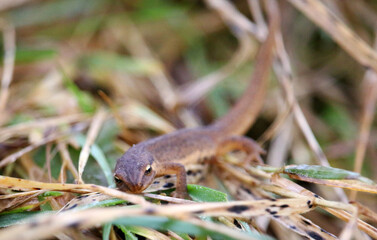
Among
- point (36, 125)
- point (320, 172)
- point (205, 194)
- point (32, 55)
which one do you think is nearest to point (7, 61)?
point (32, 55)

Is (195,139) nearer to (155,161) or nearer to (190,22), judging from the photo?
(155,161)

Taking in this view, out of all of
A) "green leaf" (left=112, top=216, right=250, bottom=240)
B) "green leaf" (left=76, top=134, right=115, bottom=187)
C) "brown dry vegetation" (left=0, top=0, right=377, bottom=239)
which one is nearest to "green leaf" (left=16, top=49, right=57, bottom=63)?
"brown dry vegetation" (left=0, top=0, right=377, bottom=239)

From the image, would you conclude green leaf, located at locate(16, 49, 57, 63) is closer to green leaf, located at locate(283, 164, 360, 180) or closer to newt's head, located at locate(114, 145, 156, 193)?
newt's head, located at locate(114, 145, 156, 193)

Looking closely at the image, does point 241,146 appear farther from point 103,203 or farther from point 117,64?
point 117,64

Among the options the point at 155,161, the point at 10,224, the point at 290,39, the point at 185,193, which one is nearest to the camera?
the point at 10,224

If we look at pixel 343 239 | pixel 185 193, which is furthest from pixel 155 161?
pixel 343 239

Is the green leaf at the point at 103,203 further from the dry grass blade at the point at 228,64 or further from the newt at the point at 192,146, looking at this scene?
the dry grass blade at the point at 228,64
